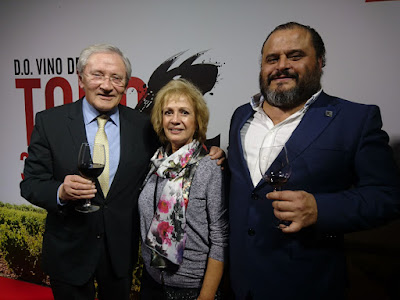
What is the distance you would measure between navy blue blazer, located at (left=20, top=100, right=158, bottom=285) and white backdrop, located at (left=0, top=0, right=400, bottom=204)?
96 centimetres

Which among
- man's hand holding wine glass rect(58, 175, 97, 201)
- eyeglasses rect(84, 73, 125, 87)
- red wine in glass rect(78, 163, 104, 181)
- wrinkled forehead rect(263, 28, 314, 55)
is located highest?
wrinkled forehead rect(263, 28, 314, 55)

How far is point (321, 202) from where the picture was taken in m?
1.26

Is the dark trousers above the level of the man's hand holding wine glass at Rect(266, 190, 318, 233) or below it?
below

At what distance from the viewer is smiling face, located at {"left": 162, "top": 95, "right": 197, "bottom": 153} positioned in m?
1.72

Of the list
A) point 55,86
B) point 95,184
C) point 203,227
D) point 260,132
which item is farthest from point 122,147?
point 55,86

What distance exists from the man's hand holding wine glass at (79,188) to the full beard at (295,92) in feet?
3.27

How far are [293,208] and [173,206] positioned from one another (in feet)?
2.13

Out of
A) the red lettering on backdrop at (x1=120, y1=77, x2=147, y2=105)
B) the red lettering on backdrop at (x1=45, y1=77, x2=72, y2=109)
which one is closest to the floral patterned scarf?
the red lettering on backdrop at (x1=120, y1=77, x2=147, y2=105)

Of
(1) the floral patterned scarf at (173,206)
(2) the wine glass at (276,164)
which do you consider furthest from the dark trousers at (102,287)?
(2) the wine glass at (276,164)

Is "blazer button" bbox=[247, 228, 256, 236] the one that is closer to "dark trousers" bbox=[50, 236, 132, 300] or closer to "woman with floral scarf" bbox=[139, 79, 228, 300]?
"woman with floral scarf" bbox=[139, 79, 228, 300]

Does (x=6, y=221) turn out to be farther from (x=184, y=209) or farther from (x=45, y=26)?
(x=184, y=209)

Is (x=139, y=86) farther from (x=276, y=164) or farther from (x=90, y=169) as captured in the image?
(x=276, y=164)

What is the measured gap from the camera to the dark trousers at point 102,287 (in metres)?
1.86

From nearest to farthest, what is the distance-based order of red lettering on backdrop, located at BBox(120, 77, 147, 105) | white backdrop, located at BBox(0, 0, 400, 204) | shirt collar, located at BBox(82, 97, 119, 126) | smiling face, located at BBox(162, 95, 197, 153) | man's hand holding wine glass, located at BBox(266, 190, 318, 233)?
1. man's hand holding wine glass, located at BBox(266, 190, 318, 233)
2. smiling face, located at BBox(162, 95, 197, 153)
3. shirt collar, located at BBox(82, 97, 119, 126)
4. white backdrop, located at BBox(0, 0, 400, 204)
5. red lettering on backdrop, located at BBox(120, 77, 147, 105)
